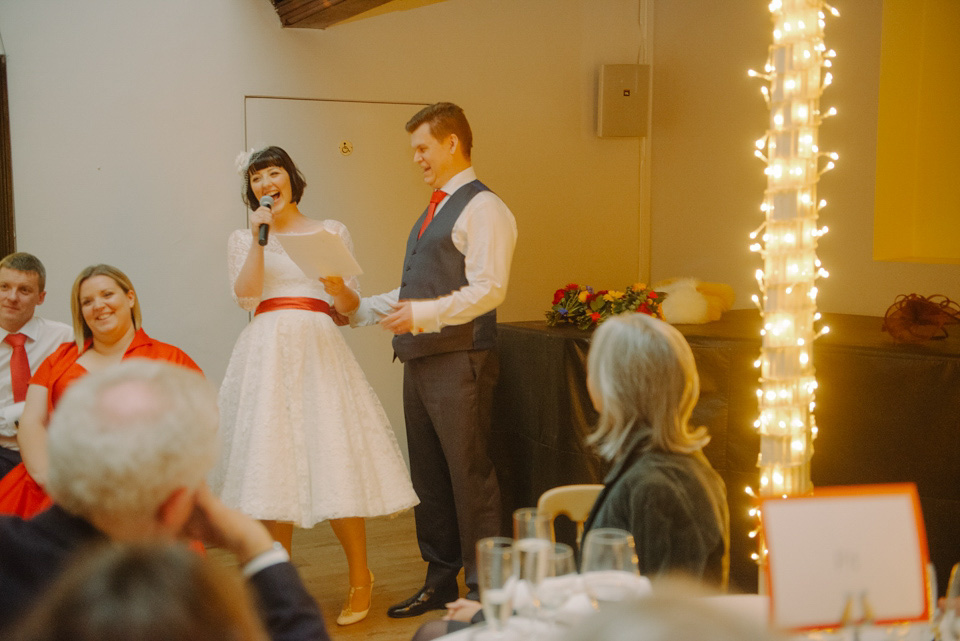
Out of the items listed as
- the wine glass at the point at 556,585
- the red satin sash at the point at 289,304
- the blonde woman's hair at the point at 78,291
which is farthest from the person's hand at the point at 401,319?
the wine glass at the point at 556,585

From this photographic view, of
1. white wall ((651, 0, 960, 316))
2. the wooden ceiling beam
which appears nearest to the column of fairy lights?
the wooden ceiling beam

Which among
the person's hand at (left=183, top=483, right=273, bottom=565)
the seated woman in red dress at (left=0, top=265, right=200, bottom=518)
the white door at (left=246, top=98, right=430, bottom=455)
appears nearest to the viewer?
the person's hand at (left=183, top=483, right=273, bottom=565)

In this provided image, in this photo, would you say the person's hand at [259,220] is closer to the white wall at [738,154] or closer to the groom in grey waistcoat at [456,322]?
the groom in grey waistcoat at [456,322]

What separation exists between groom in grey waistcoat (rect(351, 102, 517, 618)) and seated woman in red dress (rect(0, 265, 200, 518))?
0.82 metres

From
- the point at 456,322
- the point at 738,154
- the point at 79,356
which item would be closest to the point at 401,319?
the point at 456,322

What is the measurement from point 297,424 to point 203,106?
77.0 inches

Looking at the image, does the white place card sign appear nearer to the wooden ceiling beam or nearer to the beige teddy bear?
the beige teddy bear

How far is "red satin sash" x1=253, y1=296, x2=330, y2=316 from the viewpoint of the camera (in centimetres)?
331

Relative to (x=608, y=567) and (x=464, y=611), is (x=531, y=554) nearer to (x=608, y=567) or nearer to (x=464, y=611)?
(x=608, y=567)

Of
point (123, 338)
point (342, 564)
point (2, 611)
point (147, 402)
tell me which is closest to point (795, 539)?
point (147, 402)

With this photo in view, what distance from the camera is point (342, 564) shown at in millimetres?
3932

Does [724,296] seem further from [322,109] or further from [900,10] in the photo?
[322,109]

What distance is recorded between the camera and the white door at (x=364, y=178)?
458cm

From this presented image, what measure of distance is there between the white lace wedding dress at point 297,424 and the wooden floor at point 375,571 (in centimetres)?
40
